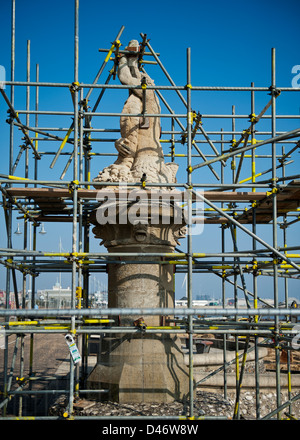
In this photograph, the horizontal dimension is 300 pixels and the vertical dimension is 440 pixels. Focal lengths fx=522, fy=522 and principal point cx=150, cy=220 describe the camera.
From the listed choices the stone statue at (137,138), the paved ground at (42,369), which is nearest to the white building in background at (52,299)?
the paved ground at (42,369)

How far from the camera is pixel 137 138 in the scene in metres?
11.4

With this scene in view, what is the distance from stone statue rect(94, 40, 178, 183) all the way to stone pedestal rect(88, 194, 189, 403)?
1144 mm

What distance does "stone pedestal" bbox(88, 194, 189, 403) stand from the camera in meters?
9.80

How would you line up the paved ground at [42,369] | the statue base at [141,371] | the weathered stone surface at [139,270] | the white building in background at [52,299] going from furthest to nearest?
the white building in background at [52,299] < the paved ground at [42,369] < the weathered stone surface at [139,270] < the statue base at [141,371]

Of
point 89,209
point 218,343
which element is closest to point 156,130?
point 89,209

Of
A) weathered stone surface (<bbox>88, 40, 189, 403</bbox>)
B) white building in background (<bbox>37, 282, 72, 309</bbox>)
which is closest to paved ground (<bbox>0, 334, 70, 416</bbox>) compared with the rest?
weathered stone surface (<bbox>88, 40, 189, 403</bbox>)

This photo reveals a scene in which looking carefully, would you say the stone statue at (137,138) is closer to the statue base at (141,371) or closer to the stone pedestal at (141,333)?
the stone pedestal at (141,333)

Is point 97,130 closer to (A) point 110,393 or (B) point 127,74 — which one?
(B) point 127,74

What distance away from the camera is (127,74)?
11484 mm

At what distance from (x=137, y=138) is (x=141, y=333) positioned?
4193 millimetres

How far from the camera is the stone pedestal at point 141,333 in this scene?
9.80 m

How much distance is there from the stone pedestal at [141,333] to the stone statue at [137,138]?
1144 millimetres

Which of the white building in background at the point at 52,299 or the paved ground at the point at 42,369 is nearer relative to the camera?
the paved ground at the point at 42,369
